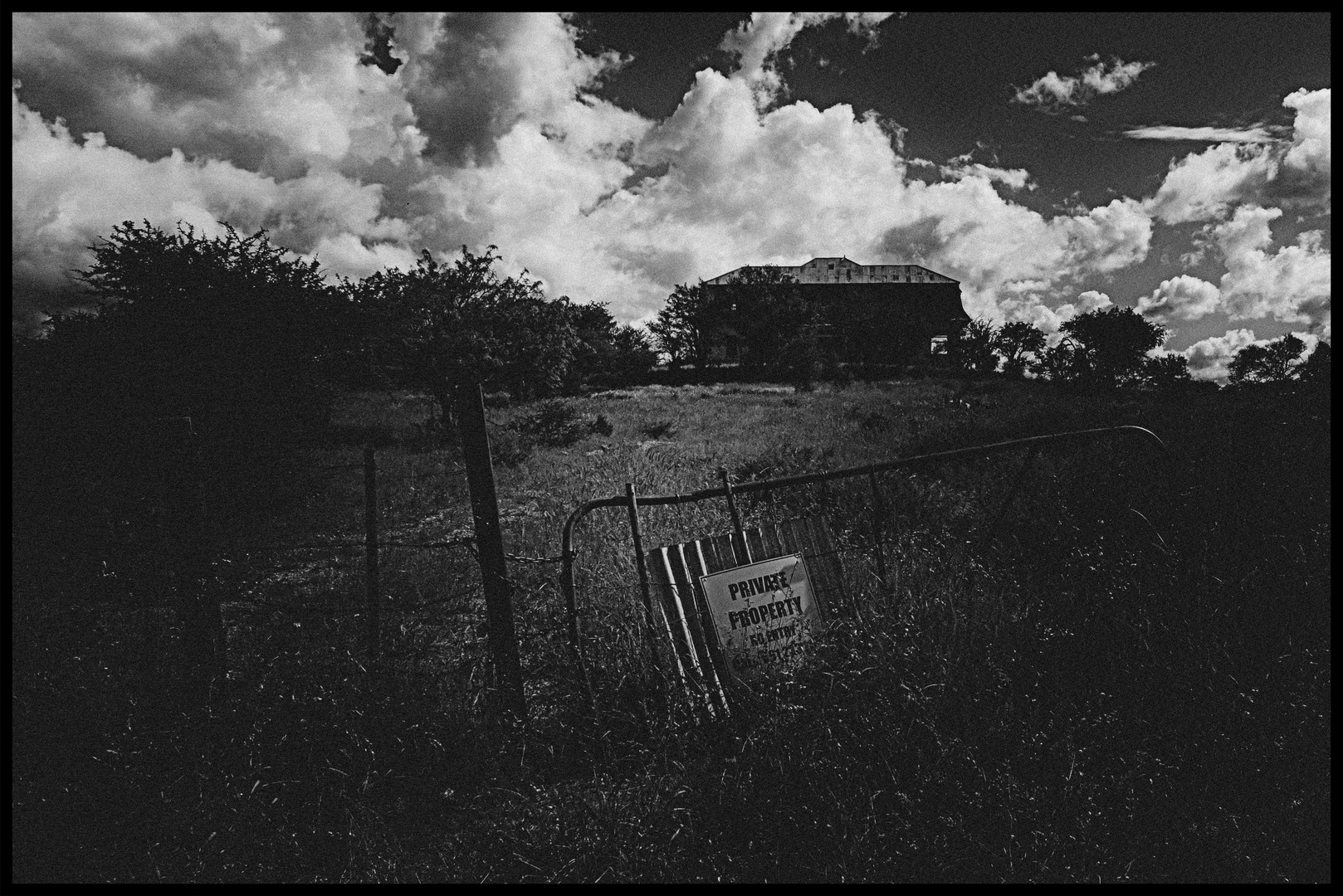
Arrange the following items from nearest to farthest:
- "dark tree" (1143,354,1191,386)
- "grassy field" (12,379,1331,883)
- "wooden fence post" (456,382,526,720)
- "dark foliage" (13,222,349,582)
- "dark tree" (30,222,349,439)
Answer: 1. "grassy field" (12,379,1331,883)
2. "wooden fence post" (456,382,526,720)
3. "dark foliage" (13,222,349,582)
4. "dark tree" (30,222,349,439)
5. "dark tree" (1143,354,1191,386)

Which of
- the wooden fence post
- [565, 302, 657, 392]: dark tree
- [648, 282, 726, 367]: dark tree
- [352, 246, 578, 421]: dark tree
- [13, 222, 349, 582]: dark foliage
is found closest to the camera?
the wooden fence post

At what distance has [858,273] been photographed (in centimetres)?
8019

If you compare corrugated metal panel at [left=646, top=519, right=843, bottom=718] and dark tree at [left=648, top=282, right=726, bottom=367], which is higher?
dark tree at [left=648, top=282, right=726, bottom=367]

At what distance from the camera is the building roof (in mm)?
75775

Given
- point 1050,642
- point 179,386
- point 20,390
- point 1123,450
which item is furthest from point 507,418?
point 1050,642

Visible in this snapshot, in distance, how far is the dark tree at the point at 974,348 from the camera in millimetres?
49562

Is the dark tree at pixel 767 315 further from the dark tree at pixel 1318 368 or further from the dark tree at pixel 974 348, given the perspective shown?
the dark tree at pixel 1318 368

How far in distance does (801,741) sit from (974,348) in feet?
178

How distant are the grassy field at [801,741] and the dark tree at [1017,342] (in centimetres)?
4984

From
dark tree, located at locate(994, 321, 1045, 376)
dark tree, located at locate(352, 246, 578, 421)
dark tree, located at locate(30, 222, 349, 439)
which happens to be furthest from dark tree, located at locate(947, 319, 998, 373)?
dark tree, located at locate(30, 222, 349, 439)

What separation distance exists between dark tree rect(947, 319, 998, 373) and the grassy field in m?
47.8

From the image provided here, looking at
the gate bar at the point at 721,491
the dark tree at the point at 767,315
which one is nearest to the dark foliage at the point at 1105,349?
the dark tree at the point at 767,315

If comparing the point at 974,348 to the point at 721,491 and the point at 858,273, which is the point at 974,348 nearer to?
the point at 858,273

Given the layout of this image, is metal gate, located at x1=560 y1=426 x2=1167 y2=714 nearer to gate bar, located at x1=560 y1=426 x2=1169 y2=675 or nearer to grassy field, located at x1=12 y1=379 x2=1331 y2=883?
gate bar, located at x1=560 y1=426 x2=1169 y2=675
